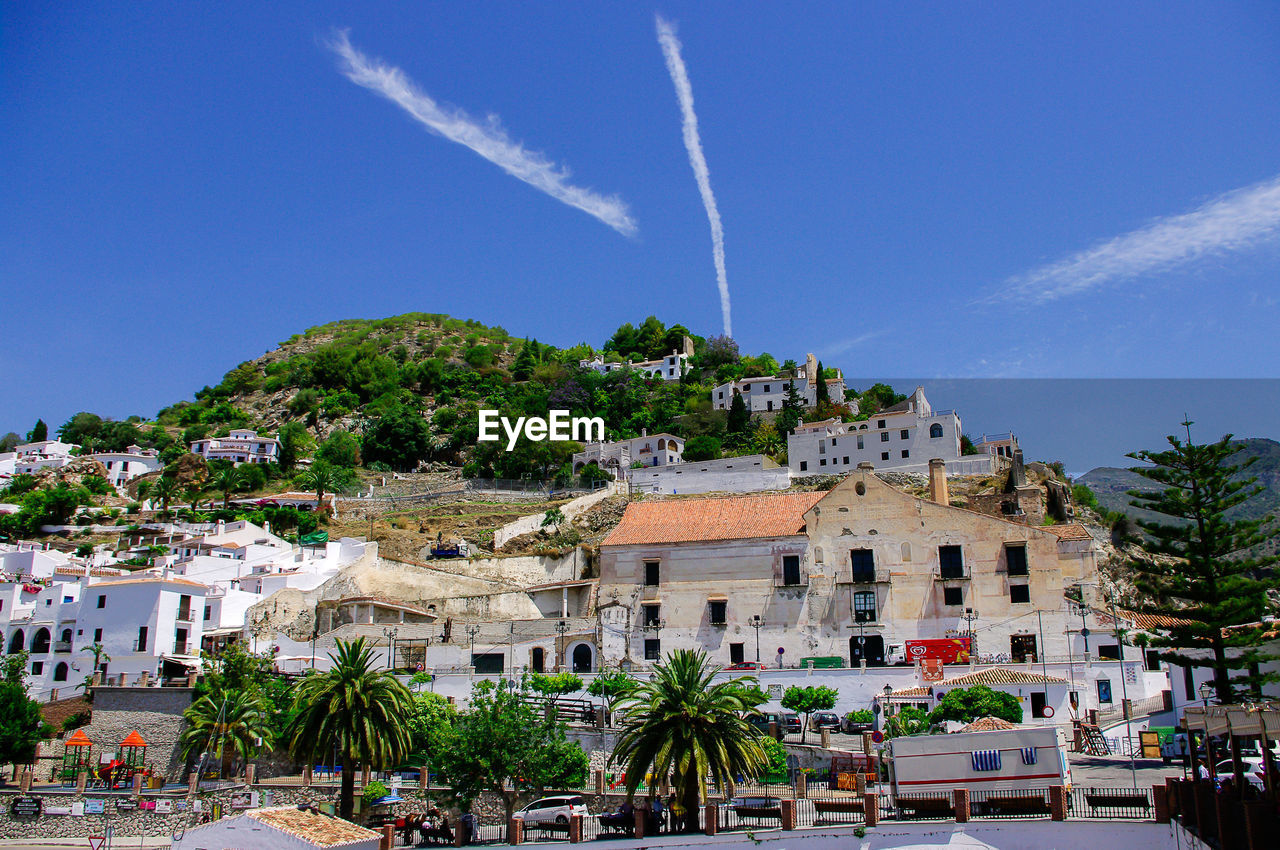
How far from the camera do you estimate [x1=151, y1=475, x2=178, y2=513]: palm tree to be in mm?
82875

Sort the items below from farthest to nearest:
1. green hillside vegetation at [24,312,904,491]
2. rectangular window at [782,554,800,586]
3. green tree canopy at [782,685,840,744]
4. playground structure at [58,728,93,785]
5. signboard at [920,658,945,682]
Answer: green hillside vegetation at [24,312,904,491], rectangular window at [782,554,800,586], playground structure at [58,728,93,785], signboard at [920,658,945,682], green tree canopy at [782,685,840,744]

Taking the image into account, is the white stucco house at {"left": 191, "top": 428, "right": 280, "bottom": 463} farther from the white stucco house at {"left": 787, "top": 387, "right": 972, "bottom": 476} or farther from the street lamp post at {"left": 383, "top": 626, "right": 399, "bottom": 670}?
the street lamp post at {"left": 383, "top": 626, "right": 399, "bottom": 670}

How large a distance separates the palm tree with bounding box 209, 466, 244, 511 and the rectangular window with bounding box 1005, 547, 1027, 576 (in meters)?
63.6

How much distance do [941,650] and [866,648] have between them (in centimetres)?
372

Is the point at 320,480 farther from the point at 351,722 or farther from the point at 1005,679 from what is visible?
the point at 1005,679

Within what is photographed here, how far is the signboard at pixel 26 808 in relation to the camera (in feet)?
112

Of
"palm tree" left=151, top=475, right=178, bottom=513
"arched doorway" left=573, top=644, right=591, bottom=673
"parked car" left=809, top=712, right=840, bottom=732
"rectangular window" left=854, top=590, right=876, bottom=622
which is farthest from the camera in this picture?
"palm tree" left=151, top=475, right=178, bottom=513

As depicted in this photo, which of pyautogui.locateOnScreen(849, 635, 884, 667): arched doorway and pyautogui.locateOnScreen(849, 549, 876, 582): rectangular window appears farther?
pyautogui.locateOnScreen(849, 549, 876, 582): rectangular window

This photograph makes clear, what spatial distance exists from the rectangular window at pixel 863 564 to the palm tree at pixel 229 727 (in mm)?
26537

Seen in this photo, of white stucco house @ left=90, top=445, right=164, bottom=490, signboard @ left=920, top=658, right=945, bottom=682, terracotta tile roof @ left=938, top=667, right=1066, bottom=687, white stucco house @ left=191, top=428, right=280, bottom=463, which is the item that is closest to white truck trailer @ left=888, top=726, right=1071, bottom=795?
terracotta tile roof @ left=938, top=667, right=1066, bottom=687

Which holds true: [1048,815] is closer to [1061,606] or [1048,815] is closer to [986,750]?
[986,750]

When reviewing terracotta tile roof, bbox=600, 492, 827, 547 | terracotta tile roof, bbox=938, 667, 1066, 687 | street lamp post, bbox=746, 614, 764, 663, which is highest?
terracotta tile roof, bbox=600, 492, 827, 547

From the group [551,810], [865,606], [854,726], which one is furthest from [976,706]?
[865,606]

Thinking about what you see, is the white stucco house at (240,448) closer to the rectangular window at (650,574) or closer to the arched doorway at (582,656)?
the arched doorway at (582,656)
